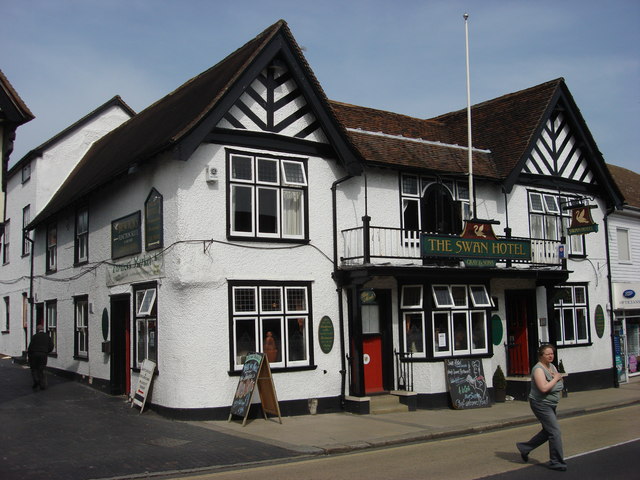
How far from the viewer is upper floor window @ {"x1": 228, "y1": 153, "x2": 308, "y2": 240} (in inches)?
560

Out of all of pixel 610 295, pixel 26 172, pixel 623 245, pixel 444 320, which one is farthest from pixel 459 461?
pixel 26 172

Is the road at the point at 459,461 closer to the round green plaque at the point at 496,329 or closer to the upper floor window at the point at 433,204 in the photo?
the round green plaque at the point at 496,329

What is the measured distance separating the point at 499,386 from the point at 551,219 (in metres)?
5.79

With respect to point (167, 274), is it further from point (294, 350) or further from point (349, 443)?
point (349, 443)

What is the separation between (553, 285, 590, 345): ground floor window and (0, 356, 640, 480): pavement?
122 inches

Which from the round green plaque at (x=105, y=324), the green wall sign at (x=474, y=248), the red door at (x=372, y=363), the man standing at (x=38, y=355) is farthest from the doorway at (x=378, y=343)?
the man standing at (x=38, y=355)

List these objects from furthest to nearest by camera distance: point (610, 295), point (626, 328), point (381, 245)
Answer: point (626, 328) → point (610, 295) → point (381, 245)

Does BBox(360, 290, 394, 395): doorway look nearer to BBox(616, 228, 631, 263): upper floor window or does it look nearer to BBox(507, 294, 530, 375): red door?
BBox(507, 294, 530, 375): red door

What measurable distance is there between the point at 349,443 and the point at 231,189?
5826 millimetres

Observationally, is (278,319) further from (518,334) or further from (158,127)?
(518,334)

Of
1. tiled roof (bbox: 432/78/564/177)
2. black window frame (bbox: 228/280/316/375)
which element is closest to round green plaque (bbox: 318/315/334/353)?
black window frame (bbox: 228/280/316/375)

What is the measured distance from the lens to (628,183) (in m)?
26.4

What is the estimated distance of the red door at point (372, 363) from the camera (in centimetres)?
1598

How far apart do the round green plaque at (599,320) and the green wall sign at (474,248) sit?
5.14 metres
